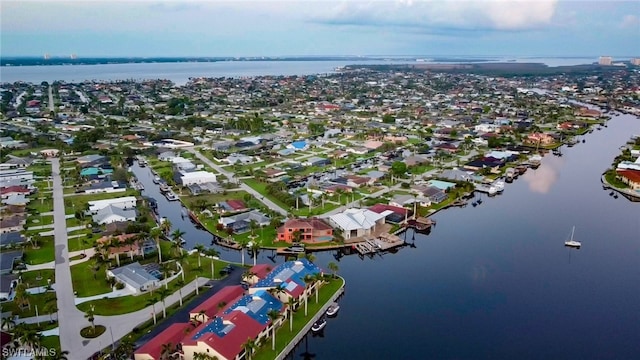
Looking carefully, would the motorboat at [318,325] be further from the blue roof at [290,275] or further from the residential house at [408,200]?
the residential house at [408,200]

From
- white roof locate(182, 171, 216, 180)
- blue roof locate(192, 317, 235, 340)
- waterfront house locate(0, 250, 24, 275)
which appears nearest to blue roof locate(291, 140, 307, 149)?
white roof locate(182, 171, 216, 180)

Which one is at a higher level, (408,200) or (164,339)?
(408,200)

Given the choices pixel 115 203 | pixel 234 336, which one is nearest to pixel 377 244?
pixel 234 336

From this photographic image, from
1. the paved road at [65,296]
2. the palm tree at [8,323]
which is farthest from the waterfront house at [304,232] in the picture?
the palm tree at [8,323]

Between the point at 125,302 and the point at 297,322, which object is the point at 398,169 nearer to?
the point at 297,322

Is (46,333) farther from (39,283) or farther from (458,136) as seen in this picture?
(458,136)

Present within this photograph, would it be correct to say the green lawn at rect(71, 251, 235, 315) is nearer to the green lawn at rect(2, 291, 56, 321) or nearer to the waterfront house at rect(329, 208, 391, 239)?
the green lawn at rect(2, 291, 56, 321)

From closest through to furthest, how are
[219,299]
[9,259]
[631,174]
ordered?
1. [219,299]
2. [9,259]
3. [631,174]
